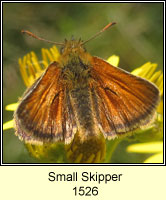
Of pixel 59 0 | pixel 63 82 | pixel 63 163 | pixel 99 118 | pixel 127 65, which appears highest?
pixel 59 0

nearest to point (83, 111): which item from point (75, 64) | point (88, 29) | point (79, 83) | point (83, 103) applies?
point (83, 103)

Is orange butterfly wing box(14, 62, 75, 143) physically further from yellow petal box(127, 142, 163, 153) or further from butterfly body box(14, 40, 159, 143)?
yellow petal box(127, 142, 163, 153)

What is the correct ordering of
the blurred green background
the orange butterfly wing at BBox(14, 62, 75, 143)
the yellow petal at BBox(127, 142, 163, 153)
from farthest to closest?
the blurred green background
the orange butterfly wing at BBox(14, 62, 75, 143)
the yellow petal at BBox(127, 142, 163, 153)

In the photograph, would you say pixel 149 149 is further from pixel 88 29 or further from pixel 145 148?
pixel 88 29

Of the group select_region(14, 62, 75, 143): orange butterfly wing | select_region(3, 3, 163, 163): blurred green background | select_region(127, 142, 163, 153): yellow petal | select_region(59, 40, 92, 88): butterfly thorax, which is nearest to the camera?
select_region(127, 142, 163, 153): yellow petal

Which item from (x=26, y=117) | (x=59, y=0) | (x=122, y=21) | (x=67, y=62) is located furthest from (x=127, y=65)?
(x=26, y=117)

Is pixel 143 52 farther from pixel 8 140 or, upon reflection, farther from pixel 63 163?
pixel 63 163

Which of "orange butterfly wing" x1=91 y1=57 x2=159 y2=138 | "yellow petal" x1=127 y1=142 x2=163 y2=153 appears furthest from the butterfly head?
"yellow petal" x1=127 y1=142 x2=163 y2=153
